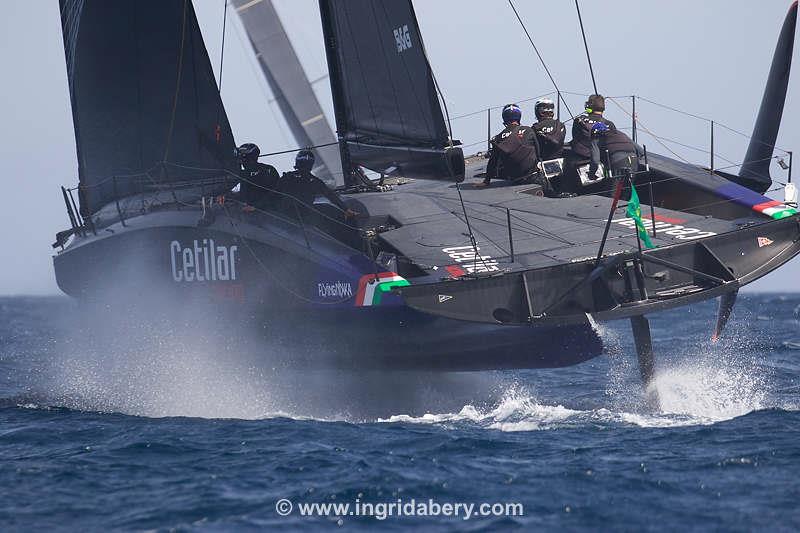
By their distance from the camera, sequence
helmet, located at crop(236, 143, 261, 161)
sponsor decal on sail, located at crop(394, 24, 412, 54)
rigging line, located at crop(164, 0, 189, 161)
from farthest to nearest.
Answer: rigging line, located at crop(164, 0, 189, 161) < helmet, located at crop(236, 143, 261, 161) < sponsor decal on sail, located at crop(394, 24, 412, 54)

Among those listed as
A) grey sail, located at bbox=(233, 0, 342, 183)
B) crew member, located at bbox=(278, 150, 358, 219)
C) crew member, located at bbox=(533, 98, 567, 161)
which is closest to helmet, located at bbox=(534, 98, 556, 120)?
crew member, located at bbox=(533, 98, 567, 161)

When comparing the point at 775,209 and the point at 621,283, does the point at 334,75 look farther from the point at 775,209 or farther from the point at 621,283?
the point at 775,209

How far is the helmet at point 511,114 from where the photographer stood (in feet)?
37.0

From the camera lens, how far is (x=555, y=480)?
7.05m

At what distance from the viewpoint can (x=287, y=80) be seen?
1855 centimetres

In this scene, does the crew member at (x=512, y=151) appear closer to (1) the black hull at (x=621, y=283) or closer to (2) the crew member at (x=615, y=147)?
(2) the crew member at (x=615, y=147)

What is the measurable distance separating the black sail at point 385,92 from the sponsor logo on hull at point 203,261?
4.84 ft

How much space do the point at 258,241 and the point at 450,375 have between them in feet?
6.77

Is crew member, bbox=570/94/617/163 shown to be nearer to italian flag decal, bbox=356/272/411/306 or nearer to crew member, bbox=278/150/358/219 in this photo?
crew member, bbox=278/150/358/219

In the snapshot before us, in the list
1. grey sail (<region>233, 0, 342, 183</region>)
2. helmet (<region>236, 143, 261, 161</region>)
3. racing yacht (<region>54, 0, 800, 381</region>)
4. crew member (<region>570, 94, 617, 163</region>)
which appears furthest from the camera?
grey sail (<region>233, 0, 342, 183</region>)

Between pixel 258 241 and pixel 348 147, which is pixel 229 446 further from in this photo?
pixel 348 147

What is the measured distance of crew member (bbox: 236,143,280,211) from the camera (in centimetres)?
1110

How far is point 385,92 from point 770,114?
3.69m

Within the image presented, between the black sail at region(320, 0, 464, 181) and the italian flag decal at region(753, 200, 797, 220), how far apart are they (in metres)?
2.54
